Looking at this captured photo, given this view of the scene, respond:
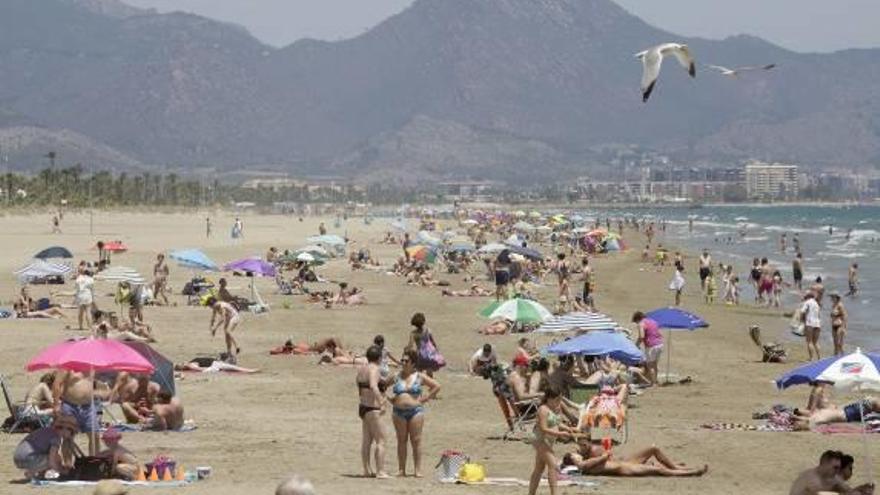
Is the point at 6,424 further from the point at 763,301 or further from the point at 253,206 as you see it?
the point at 253,206

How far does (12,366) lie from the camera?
68.6 feet

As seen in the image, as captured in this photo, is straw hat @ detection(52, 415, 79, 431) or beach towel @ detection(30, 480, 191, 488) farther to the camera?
straw hat @ detection(52, 415, 79, 431)

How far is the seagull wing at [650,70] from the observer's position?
10.7 metres

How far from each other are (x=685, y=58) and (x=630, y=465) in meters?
4.16

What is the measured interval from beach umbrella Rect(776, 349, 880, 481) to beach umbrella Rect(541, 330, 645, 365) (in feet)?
12.1

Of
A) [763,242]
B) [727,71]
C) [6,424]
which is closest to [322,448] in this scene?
[6,424]

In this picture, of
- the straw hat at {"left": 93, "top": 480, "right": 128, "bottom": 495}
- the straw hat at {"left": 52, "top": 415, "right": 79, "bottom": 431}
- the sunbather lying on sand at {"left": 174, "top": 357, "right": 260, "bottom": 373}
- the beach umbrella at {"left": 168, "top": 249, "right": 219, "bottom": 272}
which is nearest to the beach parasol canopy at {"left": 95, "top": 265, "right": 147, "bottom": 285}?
the beach umbrella at {"left": 168, "top": 249, "right": 219, "bottom": 272}

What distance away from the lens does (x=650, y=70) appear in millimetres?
11219

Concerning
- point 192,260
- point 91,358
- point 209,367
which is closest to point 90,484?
point 91,358

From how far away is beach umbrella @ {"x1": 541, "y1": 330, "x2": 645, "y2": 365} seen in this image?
16.6m

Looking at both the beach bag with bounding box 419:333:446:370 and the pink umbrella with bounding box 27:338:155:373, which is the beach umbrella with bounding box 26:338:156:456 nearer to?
the pink umbrella with bounding box 27:338:155:373

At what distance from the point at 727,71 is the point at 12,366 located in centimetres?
1237

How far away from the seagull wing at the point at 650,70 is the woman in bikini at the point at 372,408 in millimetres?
3490

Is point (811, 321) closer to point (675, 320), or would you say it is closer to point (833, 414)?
point (675, 320)
